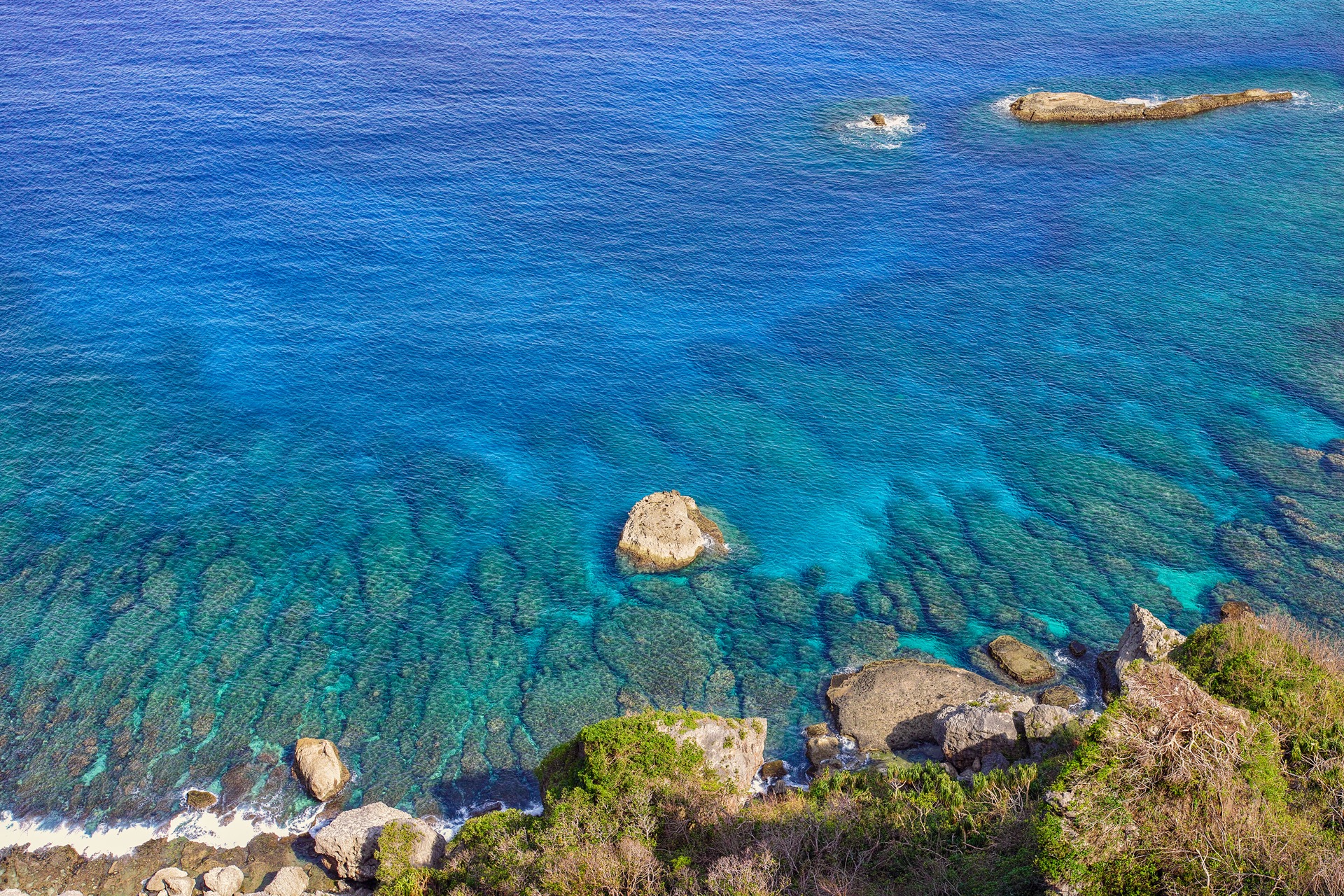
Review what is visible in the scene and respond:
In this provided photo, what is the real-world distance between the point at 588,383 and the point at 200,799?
152 ft

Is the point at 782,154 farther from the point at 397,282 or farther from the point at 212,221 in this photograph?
the point at 212,221

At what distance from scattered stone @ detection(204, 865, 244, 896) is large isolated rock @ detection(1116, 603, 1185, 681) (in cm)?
4845

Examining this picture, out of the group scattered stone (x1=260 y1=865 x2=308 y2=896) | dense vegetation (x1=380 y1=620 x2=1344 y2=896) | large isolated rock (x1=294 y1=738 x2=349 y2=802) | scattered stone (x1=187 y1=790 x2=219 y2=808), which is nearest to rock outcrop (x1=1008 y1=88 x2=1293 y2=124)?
dense vegetation (x1=380 y1=620 x2=1344 y2=896)

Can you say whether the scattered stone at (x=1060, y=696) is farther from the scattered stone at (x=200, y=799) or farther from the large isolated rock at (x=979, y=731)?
the scattered stone at (x=200, y=799)

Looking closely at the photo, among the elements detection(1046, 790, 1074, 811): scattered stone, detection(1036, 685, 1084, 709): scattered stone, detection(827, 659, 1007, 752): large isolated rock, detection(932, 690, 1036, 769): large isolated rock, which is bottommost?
detection(827, 659, 1007, 752): large isolated rock

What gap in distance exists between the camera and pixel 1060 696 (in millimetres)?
58875

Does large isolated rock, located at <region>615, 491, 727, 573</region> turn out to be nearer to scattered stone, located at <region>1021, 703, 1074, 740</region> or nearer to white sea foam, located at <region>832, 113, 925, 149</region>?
scattered stone, located at <region>1021, 703, 1074, 740</region>

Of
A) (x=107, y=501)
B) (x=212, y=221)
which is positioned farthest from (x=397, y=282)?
(x=107, y=501)

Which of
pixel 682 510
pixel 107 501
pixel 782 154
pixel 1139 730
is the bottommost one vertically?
pixel 107 501

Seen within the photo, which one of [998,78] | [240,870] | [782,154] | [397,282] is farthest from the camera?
[998,78]

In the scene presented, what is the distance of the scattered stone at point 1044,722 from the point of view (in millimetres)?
50750

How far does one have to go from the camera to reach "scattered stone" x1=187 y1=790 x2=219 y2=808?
54.0m

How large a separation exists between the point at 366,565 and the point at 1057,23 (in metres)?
146

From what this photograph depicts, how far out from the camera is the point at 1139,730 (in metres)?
32.3
